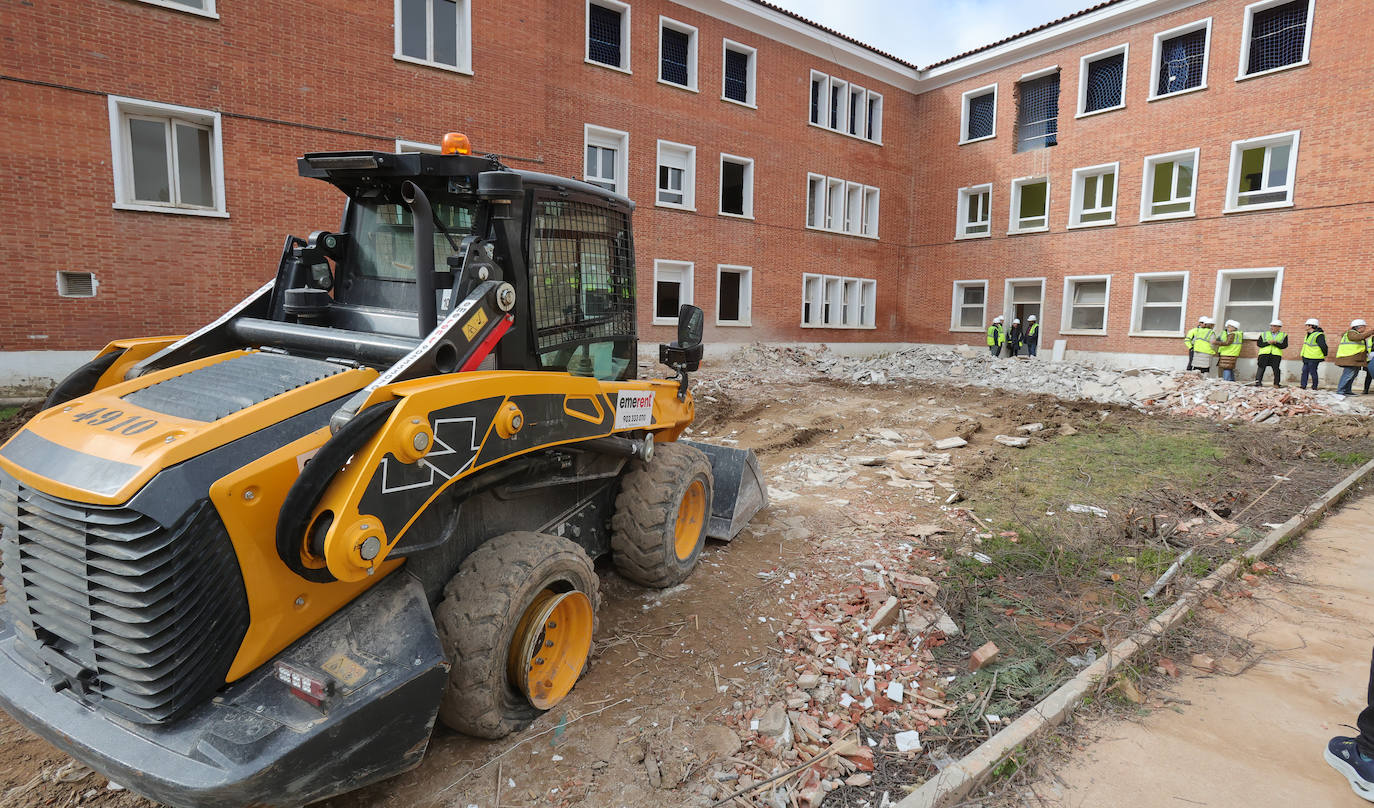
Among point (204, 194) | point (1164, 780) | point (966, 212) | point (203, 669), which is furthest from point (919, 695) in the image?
point (966, 212)

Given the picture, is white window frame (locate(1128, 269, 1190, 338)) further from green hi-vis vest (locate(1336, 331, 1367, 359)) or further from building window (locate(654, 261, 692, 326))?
building window (locate(654, 261, 692, 326))

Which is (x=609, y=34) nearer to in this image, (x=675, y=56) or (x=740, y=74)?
(x=675, y=56)

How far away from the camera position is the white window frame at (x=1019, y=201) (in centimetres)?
2325

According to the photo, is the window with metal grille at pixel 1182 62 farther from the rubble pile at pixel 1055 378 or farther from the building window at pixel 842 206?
the building window at pixel 842 206

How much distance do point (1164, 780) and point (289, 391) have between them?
4.16 meters

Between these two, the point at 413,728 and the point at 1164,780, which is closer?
the point at 413,728

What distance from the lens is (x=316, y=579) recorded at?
2.64 m

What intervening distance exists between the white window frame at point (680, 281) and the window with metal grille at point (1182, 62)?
578 inches

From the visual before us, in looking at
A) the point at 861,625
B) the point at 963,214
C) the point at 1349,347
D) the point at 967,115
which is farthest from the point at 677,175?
the point at 861,625

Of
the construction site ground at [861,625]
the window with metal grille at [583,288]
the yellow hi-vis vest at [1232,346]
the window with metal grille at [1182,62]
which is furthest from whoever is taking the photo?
the window with metal grille at [1182,62]

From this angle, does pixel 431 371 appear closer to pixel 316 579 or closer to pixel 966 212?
pixel 316 579

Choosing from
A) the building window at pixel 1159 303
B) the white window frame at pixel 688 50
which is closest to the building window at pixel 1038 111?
the building window at pixel 1159 303

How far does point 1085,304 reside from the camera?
22703 mm

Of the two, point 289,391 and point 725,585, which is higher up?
point 289,391
